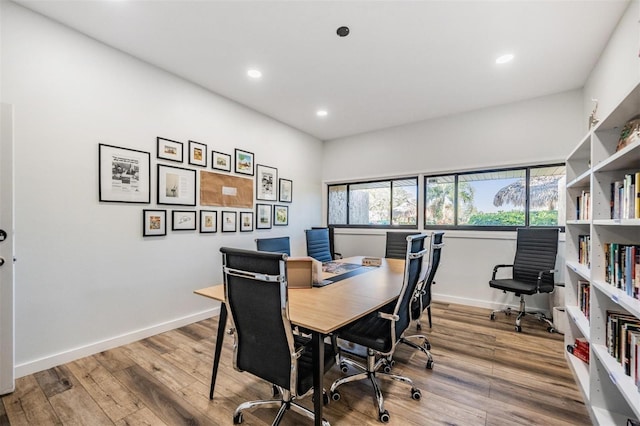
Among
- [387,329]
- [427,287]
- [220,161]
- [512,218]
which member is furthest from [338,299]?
[512,218]

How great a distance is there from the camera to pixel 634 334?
1346mm

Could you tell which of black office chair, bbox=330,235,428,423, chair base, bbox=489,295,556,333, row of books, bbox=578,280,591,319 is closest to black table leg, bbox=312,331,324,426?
black office chair, bbox=330,235,428,423

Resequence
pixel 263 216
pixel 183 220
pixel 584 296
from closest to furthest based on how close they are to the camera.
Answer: pixel 584 296 < pixel 183 220 < pixel 263 216

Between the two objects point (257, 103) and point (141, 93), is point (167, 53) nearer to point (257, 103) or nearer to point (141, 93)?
point (141, 93)

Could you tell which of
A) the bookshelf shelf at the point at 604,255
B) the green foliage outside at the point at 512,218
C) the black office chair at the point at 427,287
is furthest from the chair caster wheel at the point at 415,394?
the green foliage outside at the point at 512,218

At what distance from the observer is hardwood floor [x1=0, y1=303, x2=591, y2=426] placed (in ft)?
5.63

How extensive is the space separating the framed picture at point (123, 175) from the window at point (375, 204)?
135 inches

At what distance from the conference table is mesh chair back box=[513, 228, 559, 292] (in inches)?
73.2

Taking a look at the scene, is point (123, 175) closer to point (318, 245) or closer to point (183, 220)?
point (183, 220)

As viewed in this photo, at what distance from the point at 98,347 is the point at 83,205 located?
1.31m

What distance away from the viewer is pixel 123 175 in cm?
269

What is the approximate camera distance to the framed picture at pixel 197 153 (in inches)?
128

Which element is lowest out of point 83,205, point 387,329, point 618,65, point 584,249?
point 387,329

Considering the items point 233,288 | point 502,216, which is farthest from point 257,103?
point 502,216
